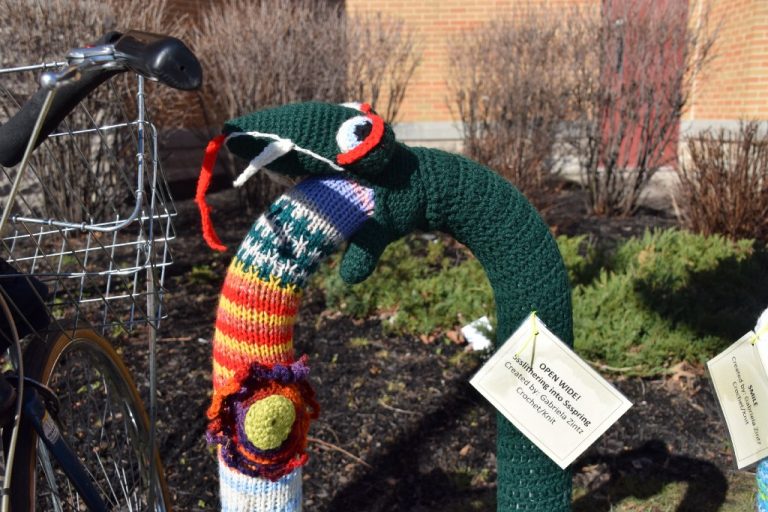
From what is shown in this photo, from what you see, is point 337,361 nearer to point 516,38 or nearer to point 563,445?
point 563,445

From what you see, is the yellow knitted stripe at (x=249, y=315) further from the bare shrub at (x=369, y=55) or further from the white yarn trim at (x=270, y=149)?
the bare shrub at (x=369, y=55)

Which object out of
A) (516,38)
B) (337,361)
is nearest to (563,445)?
(337,361)

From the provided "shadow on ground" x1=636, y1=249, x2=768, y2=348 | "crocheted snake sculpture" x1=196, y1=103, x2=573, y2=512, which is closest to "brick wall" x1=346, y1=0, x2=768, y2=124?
"shadow on ground" x1=636, y1=249, x2=768, y2=348

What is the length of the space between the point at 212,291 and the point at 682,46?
4.83 meters

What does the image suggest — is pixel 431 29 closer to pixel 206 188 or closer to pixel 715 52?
pixel 715 52

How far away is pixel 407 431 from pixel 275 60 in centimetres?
384

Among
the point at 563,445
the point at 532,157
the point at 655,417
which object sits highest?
the point at 563,445

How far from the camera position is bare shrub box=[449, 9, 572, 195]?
561 cm

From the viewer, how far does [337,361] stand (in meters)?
3.45

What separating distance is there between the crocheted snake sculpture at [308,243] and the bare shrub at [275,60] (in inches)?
169

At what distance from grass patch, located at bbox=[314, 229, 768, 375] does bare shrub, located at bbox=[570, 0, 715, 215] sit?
1.67 m

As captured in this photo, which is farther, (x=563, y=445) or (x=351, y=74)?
(x=351, y=74)

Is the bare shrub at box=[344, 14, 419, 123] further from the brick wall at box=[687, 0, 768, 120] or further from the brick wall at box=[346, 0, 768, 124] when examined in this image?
the brick wall at box=[687, 0, 768, 120]

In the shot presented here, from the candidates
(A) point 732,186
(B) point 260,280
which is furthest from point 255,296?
(A) point 732,186
